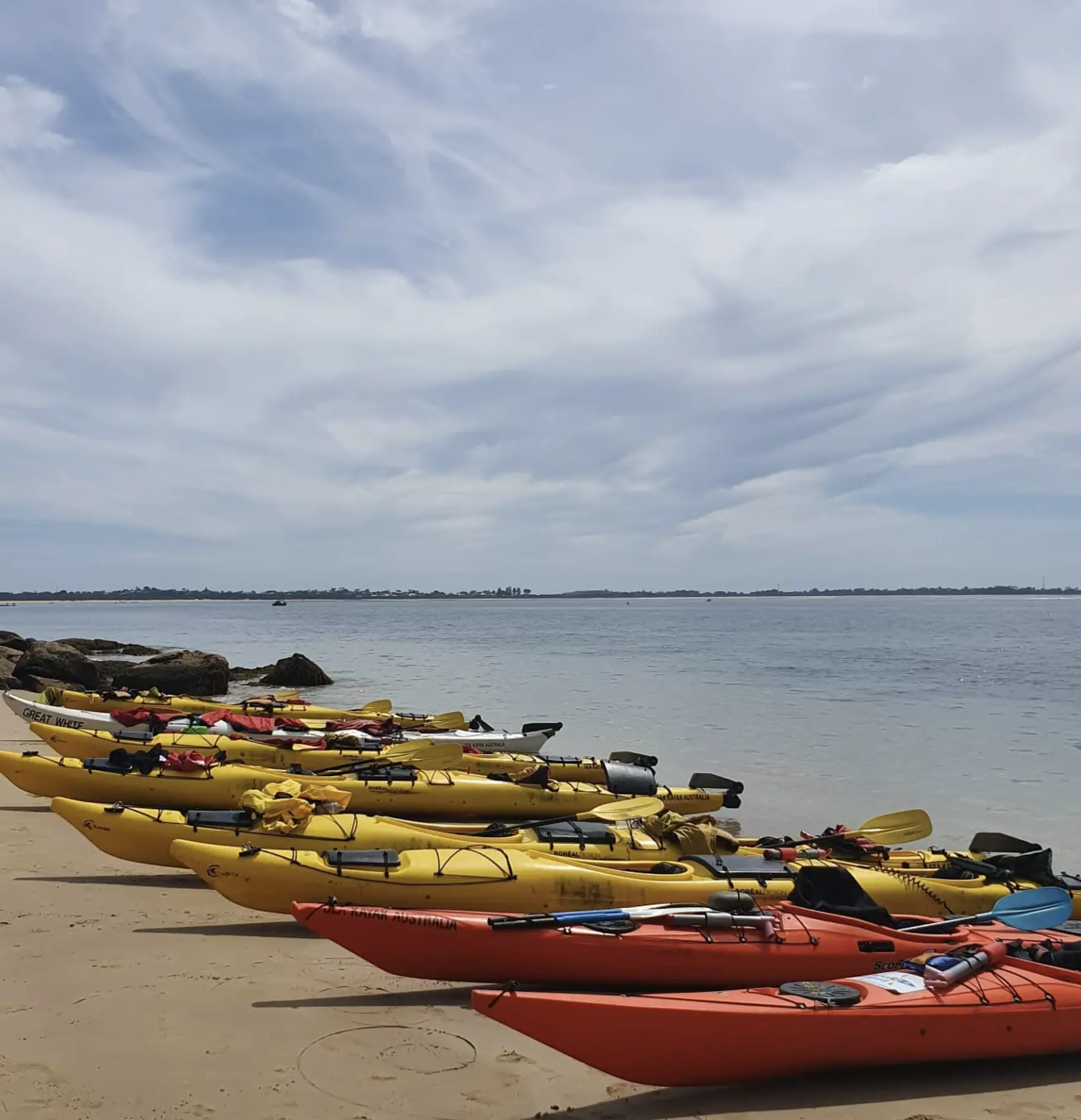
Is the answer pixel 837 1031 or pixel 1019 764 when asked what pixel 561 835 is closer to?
pixel 837 1031

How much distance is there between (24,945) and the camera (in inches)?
227

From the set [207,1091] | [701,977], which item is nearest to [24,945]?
[207,1091]

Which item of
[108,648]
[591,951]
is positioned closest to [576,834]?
[591,951]

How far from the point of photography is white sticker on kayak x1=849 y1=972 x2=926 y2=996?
461cm

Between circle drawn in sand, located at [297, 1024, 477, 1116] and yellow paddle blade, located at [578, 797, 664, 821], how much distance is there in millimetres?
3523

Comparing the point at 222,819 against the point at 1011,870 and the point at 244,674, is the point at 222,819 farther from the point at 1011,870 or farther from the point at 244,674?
the point at 244,674

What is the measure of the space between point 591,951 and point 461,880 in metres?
1.30

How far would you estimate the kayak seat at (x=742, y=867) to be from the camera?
6648 millimetres

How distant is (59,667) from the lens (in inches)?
884

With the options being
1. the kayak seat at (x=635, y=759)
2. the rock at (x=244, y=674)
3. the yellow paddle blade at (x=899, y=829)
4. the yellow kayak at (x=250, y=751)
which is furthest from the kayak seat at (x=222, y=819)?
the rock at (x=244, y=674)

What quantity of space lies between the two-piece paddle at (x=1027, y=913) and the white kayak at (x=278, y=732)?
290 inches

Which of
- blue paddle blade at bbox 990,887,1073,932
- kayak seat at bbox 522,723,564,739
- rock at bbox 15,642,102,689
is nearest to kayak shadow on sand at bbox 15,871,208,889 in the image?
blue paddle blade at bbox 990,887,1073,932

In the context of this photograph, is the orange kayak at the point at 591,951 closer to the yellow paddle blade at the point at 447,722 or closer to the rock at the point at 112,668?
the yellow paddle blade at the point at 447,722

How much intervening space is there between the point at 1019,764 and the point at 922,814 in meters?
8.50
